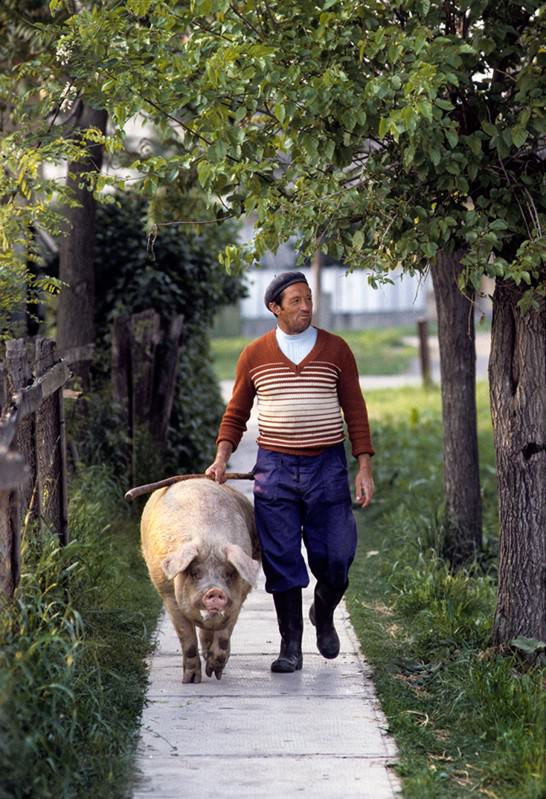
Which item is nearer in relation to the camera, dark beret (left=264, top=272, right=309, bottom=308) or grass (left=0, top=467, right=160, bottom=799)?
grass (left=0, top=467, right=160, bottom=799)

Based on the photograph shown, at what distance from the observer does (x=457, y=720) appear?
20.2 ft

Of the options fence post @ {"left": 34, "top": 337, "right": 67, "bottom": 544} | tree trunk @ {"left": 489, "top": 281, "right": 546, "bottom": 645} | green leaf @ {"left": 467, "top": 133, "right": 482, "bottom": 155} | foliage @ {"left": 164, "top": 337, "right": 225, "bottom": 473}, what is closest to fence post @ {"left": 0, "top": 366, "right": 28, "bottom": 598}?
fence post @ {"left": 34, "top": 337, "right": 67, "bottom": 544}

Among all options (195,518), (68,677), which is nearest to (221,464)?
(195,518)

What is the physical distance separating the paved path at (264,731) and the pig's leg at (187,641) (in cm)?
7

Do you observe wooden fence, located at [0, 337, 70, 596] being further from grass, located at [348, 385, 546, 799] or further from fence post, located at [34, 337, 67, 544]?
grass, located at [348, 385, 546, 799]

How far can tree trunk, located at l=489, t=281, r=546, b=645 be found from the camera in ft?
22.0

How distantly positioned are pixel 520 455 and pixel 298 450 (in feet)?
3.72

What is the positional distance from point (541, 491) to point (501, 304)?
957mm

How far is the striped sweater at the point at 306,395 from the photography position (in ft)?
22.8

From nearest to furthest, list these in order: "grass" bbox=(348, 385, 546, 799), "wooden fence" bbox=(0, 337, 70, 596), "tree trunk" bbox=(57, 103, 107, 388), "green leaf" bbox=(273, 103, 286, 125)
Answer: "grass" bbox=(348, 385, 546, 799)
"wooden fence" bbox=(0, 337, 70, 596)
"green leaf" bbox=(273, 103, 286, 125)
"tree trunk" bbox=(57, 103, 107, 388)

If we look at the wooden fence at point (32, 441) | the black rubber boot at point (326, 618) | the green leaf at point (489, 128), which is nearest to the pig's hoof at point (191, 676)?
the black rubber boot at point (326, 618)

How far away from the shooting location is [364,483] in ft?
23.0

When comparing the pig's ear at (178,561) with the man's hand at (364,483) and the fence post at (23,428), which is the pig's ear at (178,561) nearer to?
the fence post at (23,428)

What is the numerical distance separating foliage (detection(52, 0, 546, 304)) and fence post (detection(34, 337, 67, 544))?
119cm
